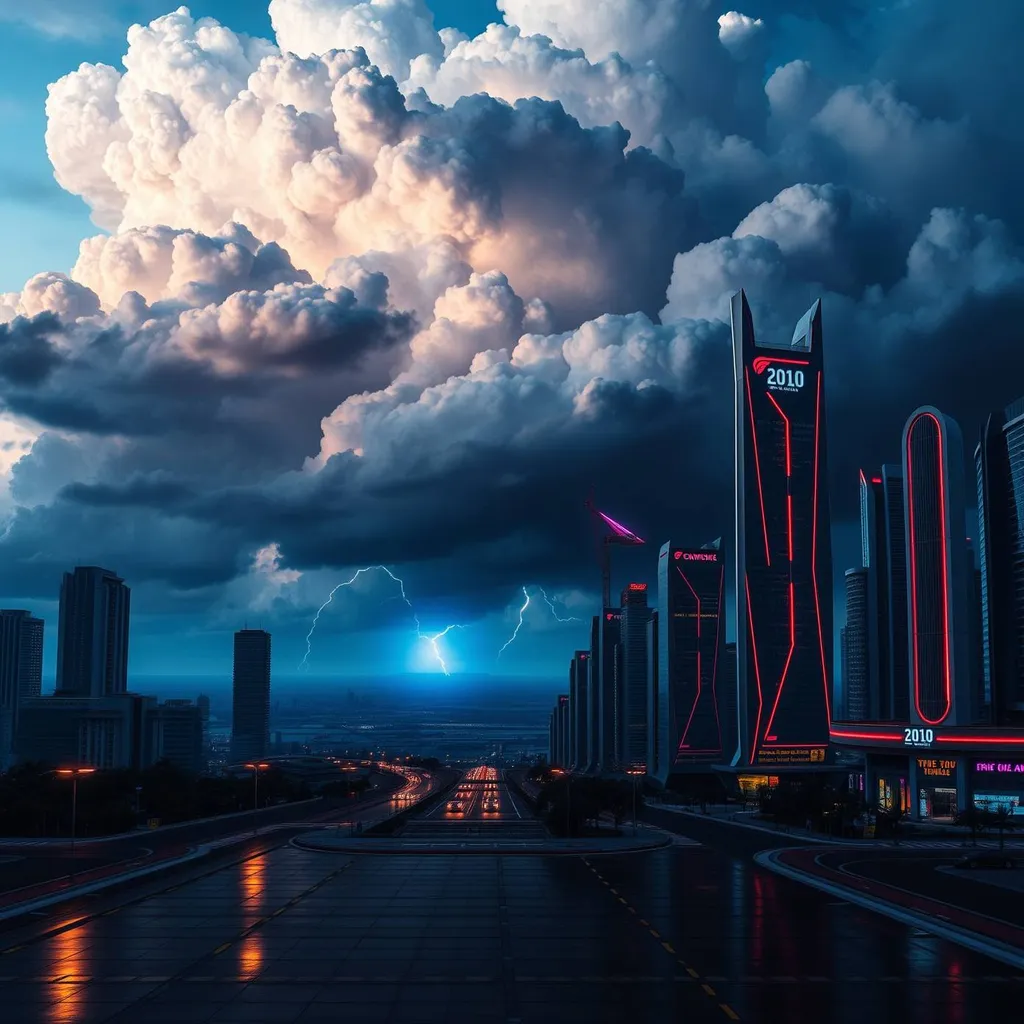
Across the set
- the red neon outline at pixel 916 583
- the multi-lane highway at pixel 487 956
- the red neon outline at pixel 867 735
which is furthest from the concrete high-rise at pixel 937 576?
the multi-lane highway at pixel 487 956

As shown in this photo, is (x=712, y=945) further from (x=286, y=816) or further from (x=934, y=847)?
(x=286, y=816)

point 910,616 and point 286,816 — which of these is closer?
point 286,816

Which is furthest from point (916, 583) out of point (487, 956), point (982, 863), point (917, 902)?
point (487, 956)

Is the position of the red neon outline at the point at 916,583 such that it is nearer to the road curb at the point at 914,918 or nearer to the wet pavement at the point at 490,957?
the road curb at the point at 914,918

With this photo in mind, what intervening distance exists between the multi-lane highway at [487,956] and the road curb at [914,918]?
2.85 feet

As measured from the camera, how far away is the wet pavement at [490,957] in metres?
39.1

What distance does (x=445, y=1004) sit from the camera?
39.7 metres

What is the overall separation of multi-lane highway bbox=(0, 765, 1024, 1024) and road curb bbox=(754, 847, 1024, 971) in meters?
0.87

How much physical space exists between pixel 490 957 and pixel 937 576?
13479cm

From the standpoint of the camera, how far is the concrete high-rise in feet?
530

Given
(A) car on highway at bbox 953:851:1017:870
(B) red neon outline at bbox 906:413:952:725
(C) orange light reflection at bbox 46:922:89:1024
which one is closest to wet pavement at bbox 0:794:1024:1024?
(C) orange light reflection at bbox 46:922:89:1024

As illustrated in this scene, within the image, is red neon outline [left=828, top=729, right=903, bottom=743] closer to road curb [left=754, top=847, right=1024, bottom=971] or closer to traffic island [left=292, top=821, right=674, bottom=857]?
traffic island [left=292, top=821, right=674, bottom=857]

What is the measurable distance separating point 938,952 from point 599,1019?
18981 mm

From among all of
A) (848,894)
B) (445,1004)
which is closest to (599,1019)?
(445,1004)
